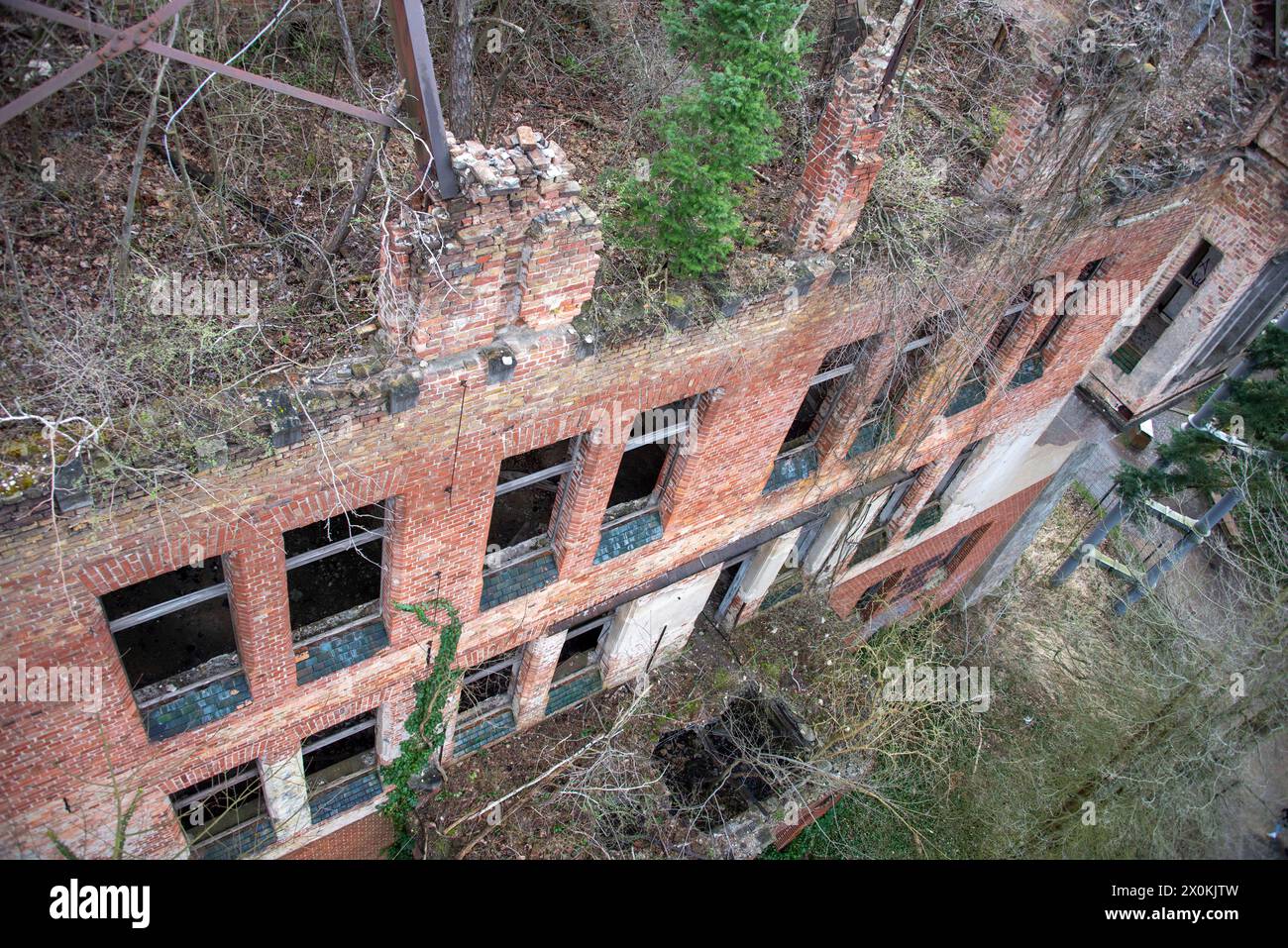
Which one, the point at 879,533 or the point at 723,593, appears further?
the point at 879,533

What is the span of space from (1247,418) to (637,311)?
12529mm

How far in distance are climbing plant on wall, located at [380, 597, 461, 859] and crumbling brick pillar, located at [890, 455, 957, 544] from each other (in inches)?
331

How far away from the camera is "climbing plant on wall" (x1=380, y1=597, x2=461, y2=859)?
974 cm

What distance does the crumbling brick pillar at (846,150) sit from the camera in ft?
26.7

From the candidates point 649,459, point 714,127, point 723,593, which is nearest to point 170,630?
point 649,459

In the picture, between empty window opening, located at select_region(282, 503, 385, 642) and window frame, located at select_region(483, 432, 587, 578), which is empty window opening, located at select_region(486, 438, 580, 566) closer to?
window frame, located at select_region(483, 432, 587, 578)

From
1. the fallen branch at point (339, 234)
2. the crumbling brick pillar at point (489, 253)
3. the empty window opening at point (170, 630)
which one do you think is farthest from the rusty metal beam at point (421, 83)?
the empty window opening at point (170, 630)

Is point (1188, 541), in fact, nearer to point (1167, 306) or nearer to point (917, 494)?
point (1167, 306)

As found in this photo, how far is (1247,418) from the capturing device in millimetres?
15445

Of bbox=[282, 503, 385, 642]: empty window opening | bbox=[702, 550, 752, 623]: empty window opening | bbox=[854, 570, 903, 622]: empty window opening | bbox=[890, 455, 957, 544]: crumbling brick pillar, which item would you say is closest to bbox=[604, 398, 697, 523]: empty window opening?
bbox=[282, 503, 385, 642]: empty window opening

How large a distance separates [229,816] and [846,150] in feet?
33.5

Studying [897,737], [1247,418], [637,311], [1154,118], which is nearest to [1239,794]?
[897,737]

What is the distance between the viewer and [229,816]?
430 inches

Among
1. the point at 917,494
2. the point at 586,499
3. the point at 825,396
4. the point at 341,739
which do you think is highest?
A: the point at 825,396
